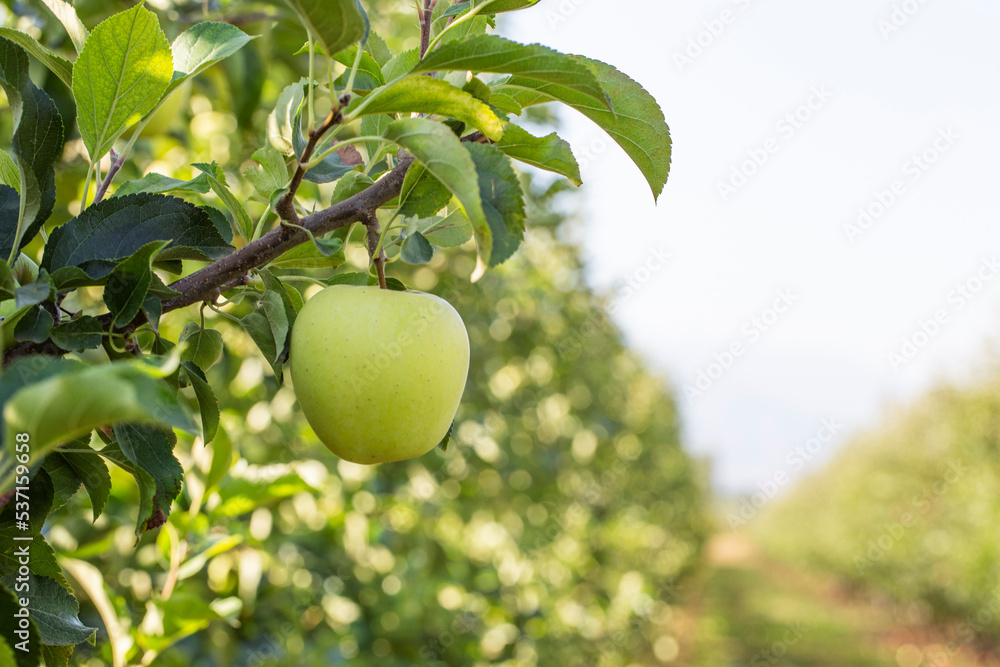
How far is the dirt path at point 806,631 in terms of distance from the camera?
349 inches

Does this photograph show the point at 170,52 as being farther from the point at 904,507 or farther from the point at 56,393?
the point at 904,507

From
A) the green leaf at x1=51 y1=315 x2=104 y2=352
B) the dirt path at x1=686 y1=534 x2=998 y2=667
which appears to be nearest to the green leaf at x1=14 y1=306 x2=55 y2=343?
the green leaf at x1=51 y1=315 x2=104 y2=352

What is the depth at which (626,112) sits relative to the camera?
543 mm

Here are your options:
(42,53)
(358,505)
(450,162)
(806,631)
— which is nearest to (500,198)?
(450,162)

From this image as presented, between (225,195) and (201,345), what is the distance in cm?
13

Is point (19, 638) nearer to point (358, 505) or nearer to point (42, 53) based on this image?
point (42, 53)

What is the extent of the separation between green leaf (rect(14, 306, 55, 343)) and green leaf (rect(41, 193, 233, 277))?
43 millimetres

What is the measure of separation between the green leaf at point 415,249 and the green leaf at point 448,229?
0.05m

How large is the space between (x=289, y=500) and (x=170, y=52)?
158 cm

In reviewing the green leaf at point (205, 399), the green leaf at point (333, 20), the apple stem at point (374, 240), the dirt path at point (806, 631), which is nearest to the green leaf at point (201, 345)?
the green leaf at point (205, 399)

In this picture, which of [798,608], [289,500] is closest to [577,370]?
[289,500]

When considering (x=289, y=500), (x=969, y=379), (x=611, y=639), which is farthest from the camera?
(x=969, y=379)

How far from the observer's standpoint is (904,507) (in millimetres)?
12609

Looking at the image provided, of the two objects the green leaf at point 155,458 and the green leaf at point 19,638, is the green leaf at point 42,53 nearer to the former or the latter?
the green leaf at point 155,458
